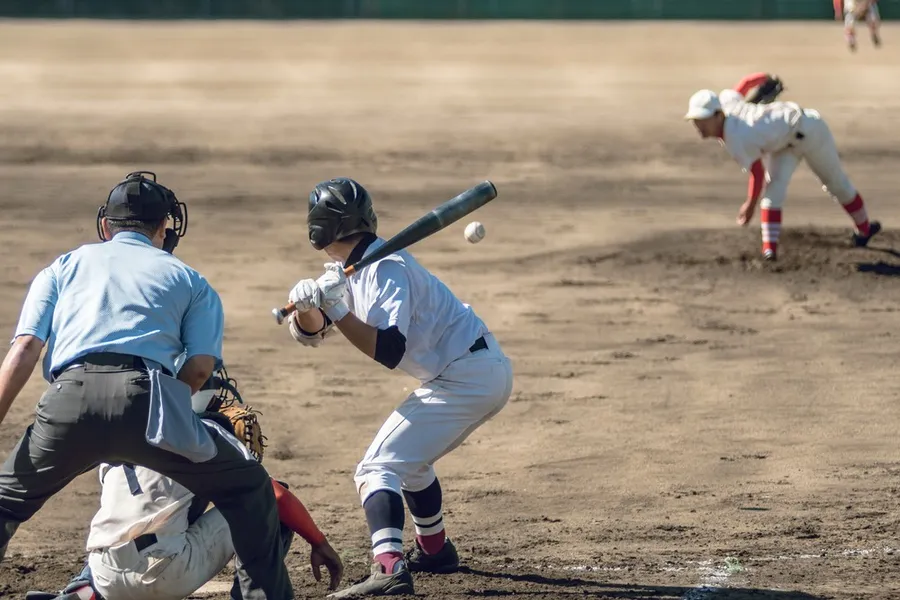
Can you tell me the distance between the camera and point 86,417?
14.4 ft

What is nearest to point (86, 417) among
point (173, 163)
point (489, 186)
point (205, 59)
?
point (489, 186)

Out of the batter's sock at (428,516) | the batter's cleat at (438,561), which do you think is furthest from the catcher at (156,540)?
the batter's cleat at (438,561)

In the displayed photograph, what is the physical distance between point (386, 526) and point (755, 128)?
7123 mm

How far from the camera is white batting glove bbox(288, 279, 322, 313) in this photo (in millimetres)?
5156

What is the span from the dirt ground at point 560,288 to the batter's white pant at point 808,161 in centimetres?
64

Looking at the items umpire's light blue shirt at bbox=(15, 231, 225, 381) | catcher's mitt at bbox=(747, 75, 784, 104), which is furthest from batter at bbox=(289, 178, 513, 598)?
catcher's mitt at bbox=(747, 75, 784, 104)

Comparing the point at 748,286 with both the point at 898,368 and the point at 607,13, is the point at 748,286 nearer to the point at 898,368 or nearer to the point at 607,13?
the point at 898,368

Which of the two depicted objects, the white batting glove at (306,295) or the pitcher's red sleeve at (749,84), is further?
the pitcher's red sleeve at (749,84)

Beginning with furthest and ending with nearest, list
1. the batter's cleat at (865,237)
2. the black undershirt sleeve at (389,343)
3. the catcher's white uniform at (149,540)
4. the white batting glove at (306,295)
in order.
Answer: the batter's cleat at (865,237), the black undershirt sleeve at (389,343), the white batting glove at (306,295), the catcher's white uniform at (149,540)

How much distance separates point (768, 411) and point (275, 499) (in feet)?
15.2

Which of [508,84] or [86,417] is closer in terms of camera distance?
[86,417]

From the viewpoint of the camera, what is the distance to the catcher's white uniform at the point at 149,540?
15.4ft

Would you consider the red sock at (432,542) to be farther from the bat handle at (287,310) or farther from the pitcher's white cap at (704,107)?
the pitcher's white cap at (704,107)

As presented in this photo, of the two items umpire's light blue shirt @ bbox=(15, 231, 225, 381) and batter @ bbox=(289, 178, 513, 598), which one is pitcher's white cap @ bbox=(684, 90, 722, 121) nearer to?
batter @ bbox=(289, 178, 513, 598)
